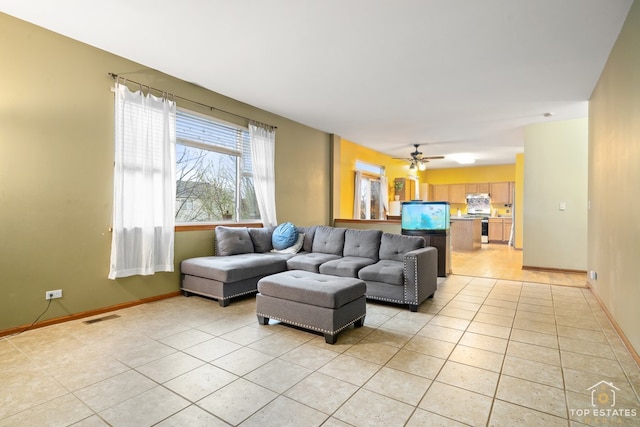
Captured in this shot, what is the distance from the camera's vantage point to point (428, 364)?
226 cm

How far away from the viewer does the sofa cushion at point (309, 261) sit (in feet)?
13.5

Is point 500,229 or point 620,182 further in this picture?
point 500,229

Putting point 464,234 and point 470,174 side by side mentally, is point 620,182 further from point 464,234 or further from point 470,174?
point 470,174

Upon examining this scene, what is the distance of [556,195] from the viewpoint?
5.67 metres

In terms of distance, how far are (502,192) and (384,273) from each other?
8.84 m

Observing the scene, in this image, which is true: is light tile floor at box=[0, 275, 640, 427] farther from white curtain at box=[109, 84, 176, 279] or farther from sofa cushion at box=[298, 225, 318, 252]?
sofa cushion at box=[298, 225, 318, 252]

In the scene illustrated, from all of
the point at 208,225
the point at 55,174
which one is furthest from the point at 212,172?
the point at 55,174

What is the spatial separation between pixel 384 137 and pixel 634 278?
207 inches

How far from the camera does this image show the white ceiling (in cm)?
262

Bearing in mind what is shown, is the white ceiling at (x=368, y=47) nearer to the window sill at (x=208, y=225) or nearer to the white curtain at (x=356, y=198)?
the window sill at (x=208, y=225)

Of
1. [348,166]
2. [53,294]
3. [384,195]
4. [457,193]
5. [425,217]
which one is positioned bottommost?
[53,294]

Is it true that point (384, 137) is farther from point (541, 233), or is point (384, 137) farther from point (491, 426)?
point (491, 426)

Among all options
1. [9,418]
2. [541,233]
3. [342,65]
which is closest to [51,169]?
[9,418]

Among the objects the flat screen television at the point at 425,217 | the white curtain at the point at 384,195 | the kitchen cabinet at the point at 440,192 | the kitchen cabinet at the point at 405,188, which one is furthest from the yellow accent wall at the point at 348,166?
the kitchen cabinet at the point at 440,192
